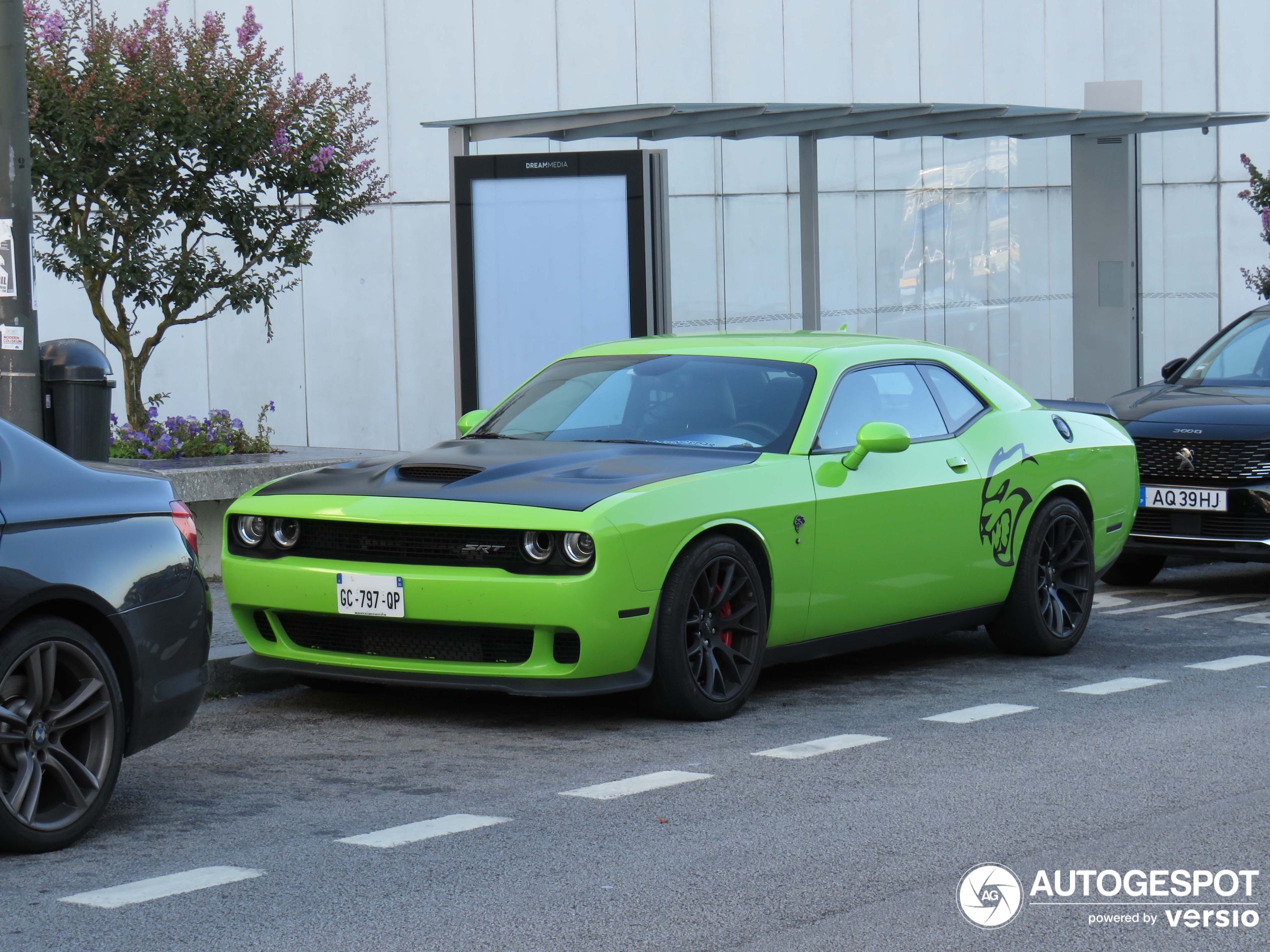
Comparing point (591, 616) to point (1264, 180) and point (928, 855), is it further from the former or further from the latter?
point (1264, 180)

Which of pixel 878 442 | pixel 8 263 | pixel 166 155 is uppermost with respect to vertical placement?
pixel 166 155

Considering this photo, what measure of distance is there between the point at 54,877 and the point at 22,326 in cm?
369

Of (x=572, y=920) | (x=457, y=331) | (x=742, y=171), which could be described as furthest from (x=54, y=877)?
(x=742, y=171)

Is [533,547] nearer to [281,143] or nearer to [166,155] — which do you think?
[166,155]

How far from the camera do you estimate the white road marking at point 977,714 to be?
721cm

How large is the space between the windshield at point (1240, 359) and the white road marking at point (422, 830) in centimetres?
766

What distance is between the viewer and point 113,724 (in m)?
5.40

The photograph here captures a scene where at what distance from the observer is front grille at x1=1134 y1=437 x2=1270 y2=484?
10555mm

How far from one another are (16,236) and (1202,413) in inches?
267

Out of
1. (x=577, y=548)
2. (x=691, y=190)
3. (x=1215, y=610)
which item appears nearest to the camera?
(x=577, y=548)

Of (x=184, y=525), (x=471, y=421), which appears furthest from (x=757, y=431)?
(x=184, y=525)

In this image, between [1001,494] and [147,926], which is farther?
[1001,494]

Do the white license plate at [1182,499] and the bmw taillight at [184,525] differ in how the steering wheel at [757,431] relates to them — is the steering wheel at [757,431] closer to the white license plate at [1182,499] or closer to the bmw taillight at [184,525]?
the bmw taillight at [184,525]

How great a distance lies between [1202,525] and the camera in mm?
10727
